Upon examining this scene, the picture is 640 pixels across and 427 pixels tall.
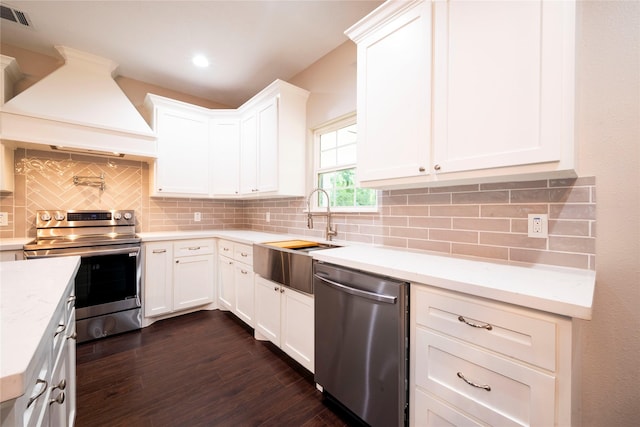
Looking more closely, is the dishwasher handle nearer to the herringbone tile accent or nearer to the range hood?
the range hood

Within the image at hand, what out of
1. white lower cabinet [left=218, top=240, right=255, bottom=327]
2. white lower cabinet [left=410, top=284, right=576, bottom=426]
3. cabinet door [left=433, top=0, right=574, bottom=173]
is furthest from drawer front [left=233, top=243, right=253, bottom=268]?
cabinet door [left=433, top=0, right=574, bottom=173]

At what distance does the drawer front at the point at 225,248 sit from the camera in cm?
279

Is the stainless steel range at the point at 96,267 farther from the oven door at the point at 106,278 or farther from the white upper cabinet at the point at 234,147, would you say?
the white upper cabinet at the point at 234,147

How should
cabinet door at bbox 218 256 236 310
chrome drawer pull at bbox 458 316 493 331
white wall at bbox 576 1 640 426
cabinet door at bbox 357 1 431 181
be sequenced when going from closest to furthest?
chrome drawer pull at bbox 458 316 493 331 → white wall at bbox 576 1 640 426 → cabinet door at bbox 357 1 431 181 → cabinet door at bbox 218 256 236 310

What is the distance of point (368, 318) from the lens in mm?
1332

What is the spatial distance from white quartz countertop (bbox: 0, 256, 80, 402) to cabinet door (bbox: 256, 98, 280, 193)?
1666mm

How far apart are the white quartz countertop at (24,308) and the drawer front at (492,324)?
3.97 feet

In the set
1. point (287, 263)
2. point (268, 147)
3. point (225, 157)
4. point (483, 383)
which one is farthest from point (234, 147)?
point (483, 383)

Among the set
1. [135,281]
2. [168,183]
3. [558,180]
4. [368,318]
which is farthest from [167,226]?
[558,180]

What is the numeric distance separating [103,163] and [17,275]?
7.66 feet

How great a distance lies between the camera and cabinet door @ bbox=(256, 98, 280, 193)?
2.64 meters

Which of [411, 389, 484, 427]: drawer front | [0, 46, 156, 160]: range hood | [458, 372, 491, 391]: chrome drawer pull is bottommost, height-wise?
[411, 389, 484, 427]: drawer front

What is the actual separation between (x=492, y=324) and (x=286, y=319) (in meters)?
1.42

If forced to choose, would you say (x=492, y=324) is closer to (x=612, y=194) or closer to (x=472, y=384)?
(x=472, y=384)
